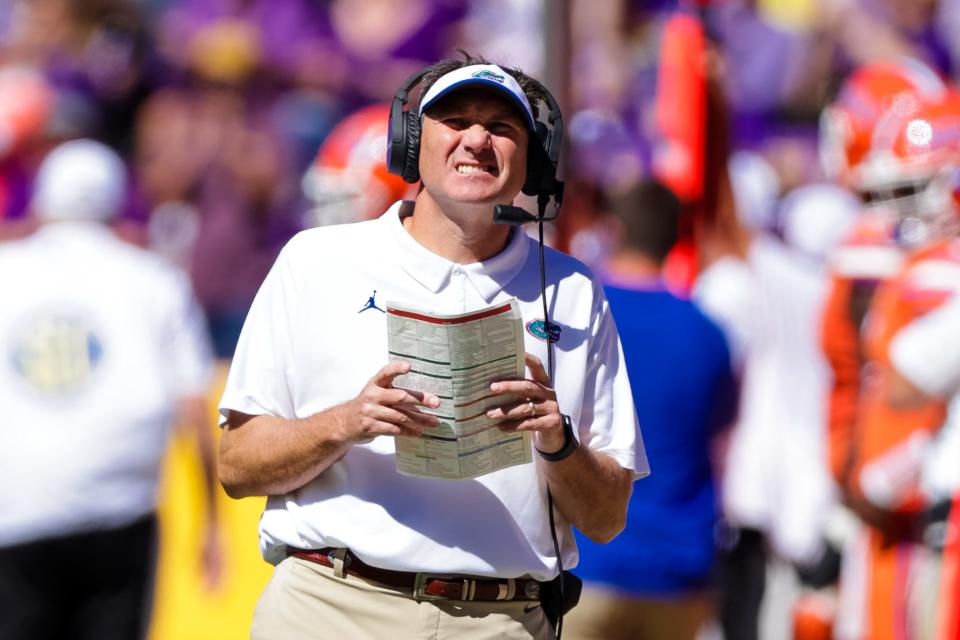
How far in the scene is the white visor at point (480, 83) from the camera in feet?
9.89

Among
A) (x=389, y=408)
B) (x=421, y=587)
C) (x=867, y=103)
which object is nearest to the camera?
(x=389, y=408)

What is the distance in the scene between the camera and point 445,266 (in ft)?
10.1

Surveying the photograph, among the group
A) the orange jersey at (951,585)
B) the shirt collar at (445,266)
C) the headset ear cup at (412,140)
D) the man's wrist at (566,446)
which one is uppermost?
the headset ear cup at (412,140)

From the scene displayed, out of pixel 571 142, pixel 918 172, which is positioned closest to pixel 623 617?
pixel 918 172

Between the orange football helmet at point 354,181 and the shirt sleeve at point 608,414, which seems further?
the orange football helmet at point 354,181

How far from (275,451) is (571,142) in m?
4.83

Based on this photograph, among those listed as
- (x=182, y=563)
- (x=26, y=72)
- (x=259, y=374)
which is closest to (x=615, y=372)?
(x=259, y=374)

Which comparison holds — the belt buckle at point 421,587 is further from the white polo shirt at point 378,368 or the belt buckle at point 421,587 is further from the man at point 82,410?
the man at point 82,410

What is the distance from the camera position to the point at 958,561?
4781 mm

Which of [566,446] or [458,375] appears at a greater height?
[458,375]

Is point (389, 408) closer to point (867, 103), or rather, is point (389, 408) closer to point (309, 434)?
point (309, 434)

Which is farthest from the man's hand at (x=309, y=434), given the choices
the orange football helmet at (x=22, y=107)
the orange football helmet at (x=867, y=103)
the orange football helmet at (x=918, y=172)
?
the orange football helmet at (x=22, y=107)

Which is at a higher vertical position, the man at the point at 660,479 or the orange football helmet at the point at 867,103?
the orange football helmet at the point at 867,103

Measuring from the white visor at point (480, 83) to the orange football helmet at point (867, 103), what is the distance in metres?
3.11
